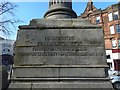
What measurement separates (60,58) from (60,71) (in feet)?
1.37

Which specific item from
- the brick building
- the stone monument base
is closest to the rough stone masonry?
the stone monument base

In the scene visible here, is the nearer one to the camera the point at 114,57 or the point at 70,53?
the point at 70,53

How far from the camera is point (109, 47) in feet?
130

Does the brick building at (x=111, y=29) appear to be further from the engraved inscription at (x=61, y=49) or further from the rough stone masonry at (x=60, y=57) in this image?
the engraved inscription at (x=61, y=49)

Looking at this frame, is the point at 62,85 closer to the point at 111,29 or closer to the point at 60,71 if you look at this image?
the point at 60,71

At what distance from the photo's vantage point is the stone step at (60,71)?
5.96 m

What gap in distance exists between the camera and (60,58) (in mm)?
6148

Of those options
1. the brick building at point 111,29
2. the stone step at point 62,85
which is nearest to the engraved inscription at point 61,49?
the stone step at point 62,85

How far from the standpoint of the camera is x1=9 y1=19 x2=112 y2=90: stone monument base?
5.84 meters

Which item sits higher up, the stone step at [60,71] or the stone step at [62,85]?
the stone step at [60,71]

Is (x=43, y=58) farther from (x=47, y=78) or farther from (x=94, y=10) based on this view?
(x=94, y=10)

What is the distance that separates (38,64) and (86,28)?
1.97 meters

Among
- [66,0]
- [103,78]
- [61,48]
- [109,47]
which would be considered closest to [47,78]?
[61,48]

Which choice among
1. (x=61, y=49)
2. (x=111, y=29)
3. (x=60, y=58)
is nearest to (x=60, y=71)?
(x=60, y=58)
